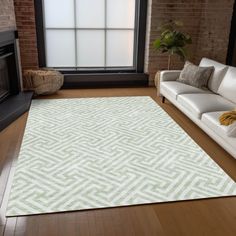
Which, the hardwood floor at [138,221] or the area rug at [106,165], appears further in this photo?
the area rug at [106,165]

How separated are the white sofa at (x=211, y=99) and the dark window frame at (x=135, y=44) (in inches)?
46.3

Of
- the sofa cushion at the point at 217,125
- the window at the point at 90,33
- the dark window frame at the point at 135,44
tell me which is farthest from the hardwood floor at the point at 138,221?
the window at the point at 90,33

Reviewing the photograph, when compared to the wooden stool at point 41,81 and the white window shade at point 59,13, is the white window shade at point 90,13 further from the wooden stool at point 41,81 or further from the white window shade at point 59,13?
the wooden stool at point 41,81

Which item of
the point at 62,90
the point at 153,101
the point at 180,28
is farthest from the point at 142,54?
the point at 62,90

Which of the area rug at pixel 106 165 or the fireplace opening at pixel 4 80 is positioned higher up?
the fireplace opening at pixel 4 80

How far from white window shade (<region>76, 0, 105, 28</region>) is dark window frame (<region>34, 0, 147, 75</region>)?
0.63 meters

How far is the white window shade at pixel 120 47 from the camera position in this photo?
5.30 m

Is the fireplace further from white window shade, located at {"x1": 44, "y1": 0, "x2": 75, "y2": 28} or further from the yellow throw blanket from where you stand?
the yellow throw blanket

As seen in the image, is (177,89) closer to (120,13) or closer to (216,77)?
(216,77)

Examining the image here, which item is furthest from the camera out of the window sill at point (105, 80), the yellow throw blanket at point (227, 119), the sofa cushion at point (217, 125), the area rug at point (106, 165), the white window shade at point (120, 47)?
the white window shade at point (120, 47)

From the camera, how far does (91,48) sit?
5.29 metres

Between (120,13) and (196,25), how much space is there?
1.43 metres

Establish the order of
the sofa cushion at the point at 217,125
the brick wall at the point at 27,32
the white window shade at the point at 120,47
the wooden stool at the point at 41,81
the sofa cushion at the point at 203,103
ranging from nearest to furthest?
1. the sofa cushion at the point at 217,125
2. the sofa cushion at the point at 203,103
3. the wooden stool at the point at 41,81
4. the brick wall at the point at 27,32
5. the white window shade at the point at 120,47

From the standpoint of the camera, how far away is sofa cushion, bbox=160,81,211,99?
380 centimetres
